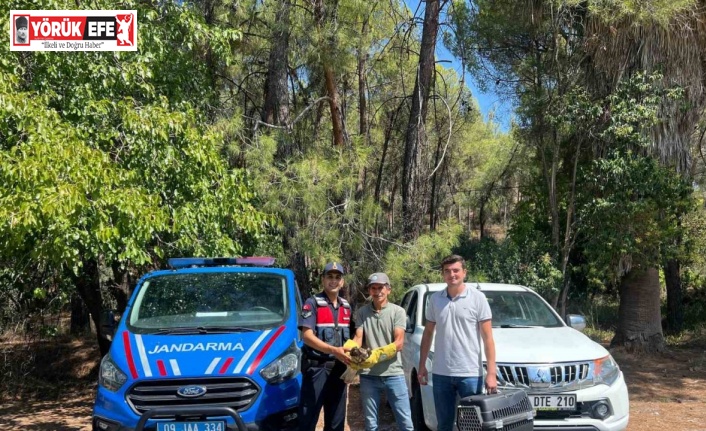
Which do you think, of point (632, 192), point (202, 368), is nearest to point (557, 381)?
point (202, 368)

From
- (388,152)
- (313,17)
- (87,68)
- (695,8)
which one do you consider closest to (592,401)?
(87,68)

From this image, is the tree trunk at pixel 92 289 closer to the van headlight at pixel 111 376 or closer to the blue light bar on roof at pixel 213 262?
the blue light bar on roof at pixel 213 262

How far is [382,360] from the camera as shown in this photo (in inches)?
208

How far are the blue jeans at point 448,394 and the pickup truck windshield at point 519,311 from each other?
2.17 metres

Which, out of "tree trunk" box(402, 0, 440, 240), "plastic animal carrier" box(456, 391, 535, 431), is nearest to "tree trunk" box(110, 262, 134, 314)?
"tree trunk" box(402, 0, 440, 240)

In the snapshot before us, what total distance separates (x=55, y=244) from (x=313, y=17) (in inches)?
242

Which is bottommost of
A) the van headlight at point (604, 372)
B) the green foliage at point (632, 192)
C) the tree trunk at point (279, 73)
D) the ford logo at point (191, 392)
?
the van headlight at point (604, 372)

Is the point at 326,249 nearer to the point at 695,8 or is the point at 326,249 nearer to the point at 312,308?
the point at 312,308

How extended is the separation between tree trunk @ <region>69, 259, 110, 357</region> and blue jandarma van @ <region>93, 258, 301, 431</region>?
12.8 ft

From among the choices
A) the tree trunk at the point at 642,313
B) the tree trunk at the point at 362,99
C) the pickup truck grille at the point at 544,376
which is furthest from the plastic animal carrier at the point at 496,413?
the tree trunk at the point at 642,313

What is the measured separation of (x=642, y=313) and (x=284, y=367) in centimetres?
918

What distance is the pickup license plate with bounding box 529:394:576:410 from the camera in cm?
588

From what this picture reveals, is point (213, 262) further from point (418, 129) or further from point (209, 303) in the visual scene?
point (418, 129)

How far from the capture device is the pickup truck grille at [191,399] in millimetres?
5387
